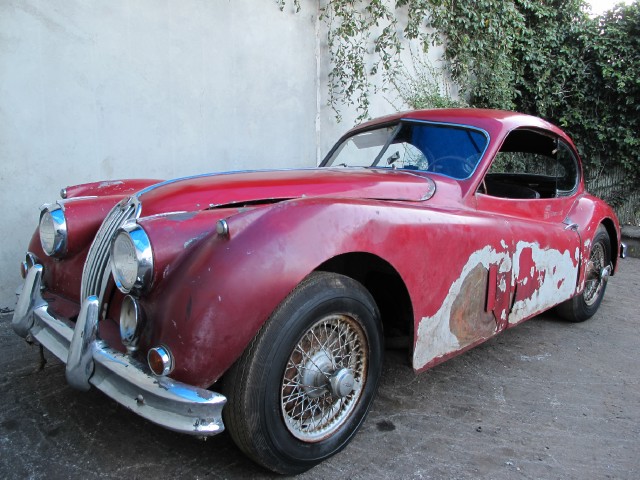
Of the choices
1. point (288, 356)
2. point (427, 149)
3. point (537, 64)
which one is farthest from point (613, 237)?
point (537, 64)

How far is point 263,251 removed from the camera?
1.60 meters

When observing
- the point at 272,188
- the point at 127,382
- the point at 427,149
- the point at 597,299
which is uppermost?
the point at 427,149

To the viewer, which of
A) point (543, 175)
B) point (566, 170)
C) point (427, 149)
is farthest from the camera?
point (543, 175)

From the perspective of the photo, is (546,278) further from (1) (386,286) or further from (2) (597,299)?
(2) (597,299)

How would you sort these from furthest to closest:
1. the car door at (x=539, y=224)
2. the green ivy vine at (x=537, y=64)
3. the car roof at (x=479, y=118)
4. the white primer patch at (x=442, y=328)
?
the green ivy vine at (x=537, y=64) → the car roof at (x=479, y=118) → the car door at (x=539, y=224) → the white primer patch at (x=442, y=328)

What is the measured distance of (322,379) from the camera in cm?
187

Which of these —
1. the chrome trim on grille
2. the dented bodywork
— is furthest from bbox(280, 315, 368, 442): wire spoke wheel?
the chrome trim on grille

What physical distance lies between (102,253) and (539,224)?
249 centimetres

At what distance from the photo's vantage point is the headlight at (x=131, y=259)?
1620 mm

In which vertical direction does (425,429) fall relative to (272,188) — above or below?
below

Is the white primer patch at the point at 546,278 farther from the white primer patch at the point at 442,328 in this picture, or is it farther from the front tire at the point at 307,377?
the front tire at the point at 307,377

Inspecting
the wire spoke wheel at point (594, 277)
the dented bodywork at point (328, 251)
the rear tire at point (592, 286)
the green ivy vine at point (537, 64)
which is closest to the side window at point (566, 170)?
the dented bodywork at point (328, 251)

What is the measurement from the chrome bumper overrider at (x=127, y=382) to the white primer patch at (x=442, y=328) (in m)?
1.00

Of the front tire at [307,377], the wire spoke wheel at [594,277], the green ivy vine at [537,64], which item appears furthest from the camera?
the green ivy vine at [537,64]
